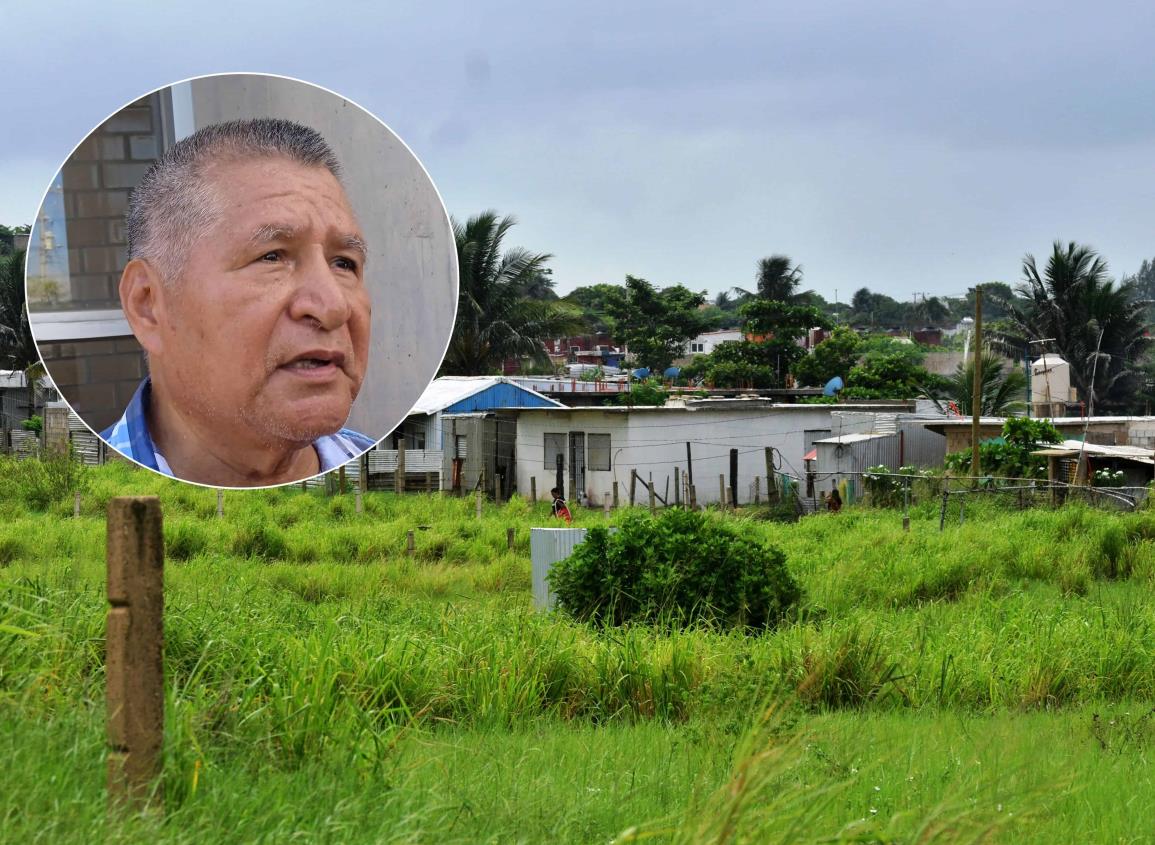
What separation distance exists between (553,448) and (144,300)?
83.1 feet

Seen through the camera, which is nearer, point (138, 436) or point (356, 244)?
point (138, 436)

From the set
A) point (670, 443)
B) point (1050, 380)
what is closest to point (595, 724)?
point (670, 443)

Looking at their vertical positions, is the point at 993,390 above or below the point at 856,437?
above

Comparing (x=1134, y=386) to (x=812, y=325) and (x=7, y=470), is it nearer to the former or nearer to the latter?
(x=812, y=325)

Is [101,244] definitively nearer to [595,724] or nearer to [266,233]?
[266,233]

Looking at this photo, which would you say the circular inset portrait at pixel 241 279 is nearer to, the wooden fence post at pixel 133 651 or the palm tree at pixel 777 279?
the wooden fence post at pixel 133 651

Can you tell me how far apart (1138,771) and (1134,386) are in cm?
5210

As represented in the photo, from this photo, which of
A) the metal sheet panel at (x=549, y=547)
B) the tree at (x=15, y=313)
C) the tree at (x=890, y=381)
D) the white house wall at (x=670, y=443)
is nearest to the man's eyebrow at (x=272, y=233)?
the tree at (x=15, y=313)

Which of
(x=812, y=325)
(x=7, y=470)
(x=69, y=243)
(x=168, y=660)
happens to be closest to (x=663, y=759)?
(x=168, y=660)

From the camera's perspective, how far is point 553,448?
2969 centimetres

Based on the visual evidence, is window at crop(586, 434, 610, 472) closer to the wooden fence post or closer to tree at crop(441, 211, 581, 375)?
tree at crop(441, 211, 581, 375)

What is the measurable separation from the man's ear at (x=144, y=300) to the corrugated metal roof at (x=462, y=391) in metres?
25.3

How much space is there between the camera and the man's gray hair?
4391mm

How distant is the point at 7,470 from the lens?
76.8ft
